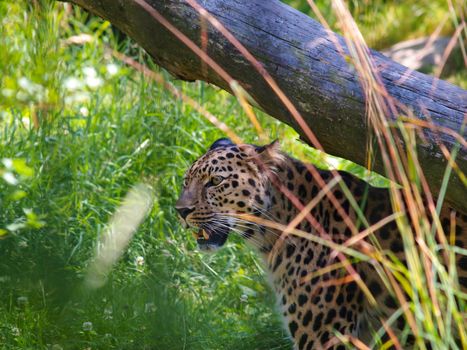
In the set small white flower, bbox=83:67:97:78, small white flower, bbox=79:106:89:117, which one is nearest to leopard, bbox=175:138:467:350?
small white flower, bbox=79:106:89:117

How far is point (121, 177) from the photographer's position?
6.82 meters

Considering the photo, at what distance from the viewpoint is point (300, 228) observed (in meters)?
5.29

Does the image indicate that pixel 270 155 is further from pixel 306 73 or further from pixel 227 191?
pixel 306 73

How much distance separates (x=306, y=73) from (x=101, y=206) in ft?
7.98

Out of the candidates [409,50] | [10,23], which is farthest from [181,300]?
[409,50]

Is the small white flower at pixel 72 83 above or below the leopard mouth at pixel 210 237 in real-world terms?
below

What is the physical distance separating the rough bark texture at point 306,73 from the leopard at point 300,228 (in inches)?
19.0

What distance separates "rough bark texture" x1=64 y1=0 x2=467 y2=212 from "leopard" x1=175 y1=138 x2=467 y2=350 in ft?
1.58

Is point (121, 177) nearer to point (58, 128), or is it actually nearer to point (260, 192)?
point (58, 128)

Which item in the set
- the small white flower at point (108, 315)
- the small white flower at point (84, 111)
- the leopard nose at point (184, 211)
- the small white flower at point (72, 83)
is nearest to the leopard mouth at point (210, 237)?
the leopard nose at point (184, 211)

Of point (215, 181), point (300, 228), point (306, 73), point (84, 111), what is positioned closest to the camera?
point (306, 73)

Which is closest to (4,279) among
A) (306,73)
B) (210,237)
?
(210,237)

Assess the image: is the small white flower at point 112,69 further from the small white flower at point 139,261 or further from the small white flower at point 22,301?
the small white flower at point 22,301

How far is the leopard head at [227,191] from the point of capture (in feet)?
17.5
